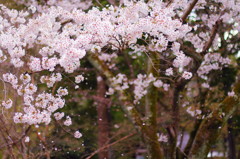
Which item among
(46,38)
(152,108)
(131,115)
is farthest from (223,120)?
(46,38)

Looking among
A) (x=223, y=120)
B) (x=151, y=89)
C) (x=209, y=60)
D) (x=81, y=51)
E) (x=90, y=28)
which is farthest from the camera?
(x=209, y=60)

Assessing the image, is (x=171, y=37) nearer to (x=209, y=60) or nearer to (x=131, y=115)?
(x=131, y=115)

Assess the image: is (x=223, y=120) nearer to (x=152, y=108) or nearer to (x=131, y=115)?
(x=152, y=108)

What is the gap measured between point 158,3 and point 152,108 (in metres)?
2.10

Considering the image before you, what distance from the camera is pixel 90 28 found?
12.9ft

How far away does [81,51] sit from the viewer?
3520mm

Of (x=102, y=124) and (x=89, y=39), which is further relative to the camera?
(x=102, y=124)

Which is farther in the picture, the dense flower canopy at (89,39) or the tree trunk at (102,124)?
the tree trunk at (102,124)

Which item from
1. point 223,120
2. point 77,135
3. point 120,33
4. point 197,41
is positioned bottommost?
point 77,135

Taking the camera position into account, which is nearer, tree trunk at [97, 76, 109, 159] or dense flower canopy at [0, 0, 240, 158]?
dense flower canopy at [0, 0, 240, 158]

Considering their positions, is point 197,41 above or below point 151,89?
above

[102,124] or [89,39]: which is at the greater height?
[102,124]

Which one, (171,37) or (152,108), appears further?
(152,108)

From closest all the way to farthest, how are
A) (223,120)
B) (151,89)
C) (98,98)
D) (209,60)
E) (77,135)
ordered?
(77,135) → (223,120) → (151,89) → (209,60) → (98,98)
